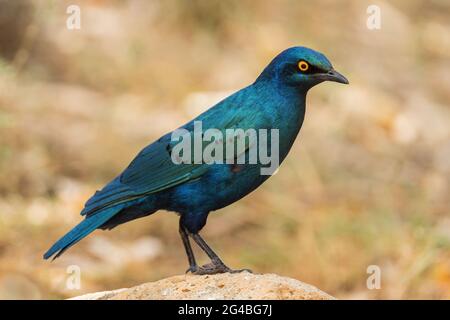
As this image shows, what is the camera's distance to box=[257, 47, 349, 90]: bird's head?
16.3 feet

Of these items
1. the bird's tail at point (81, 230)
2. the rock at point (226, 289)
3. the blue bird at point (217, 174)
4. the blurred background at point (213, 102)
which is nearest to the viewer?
the rock at point (226, 289)

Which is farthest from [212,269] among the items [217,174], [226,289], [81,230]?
[81,230]

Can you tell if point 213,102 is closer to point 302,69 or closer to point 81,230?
point 302,69

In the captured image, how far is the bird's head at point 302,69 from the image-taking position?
16.3 ft

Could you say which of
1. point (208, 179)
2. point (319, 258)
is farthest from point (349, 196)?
point (208, 179)

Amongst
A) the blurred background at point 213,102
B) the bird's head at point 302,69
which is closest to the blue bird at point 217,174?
the bird's head at point 302,69

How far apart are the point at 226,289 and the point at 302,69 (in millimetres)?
1227

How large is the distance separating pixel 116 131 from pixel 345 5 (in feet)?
13.7

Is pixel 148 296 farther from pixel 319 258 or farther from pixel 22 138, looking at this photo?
pixel 22 138

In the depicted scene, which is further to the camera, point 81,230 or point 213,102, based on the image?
point 213,102

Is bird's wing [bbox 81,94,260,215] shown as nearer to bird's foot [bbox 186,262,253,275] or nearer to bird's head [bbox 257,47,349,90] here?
bird's head [bbox 257,47,349,90]

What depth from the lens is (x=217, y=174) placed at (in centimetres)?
495

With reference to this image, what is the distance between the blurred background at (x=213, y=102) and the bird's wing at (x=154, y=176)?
1873 mm

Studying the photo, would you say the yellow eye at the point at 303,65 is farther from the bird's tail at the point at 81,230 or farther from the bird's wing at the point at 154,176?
Result: the bird's tail at the point at 81,230
